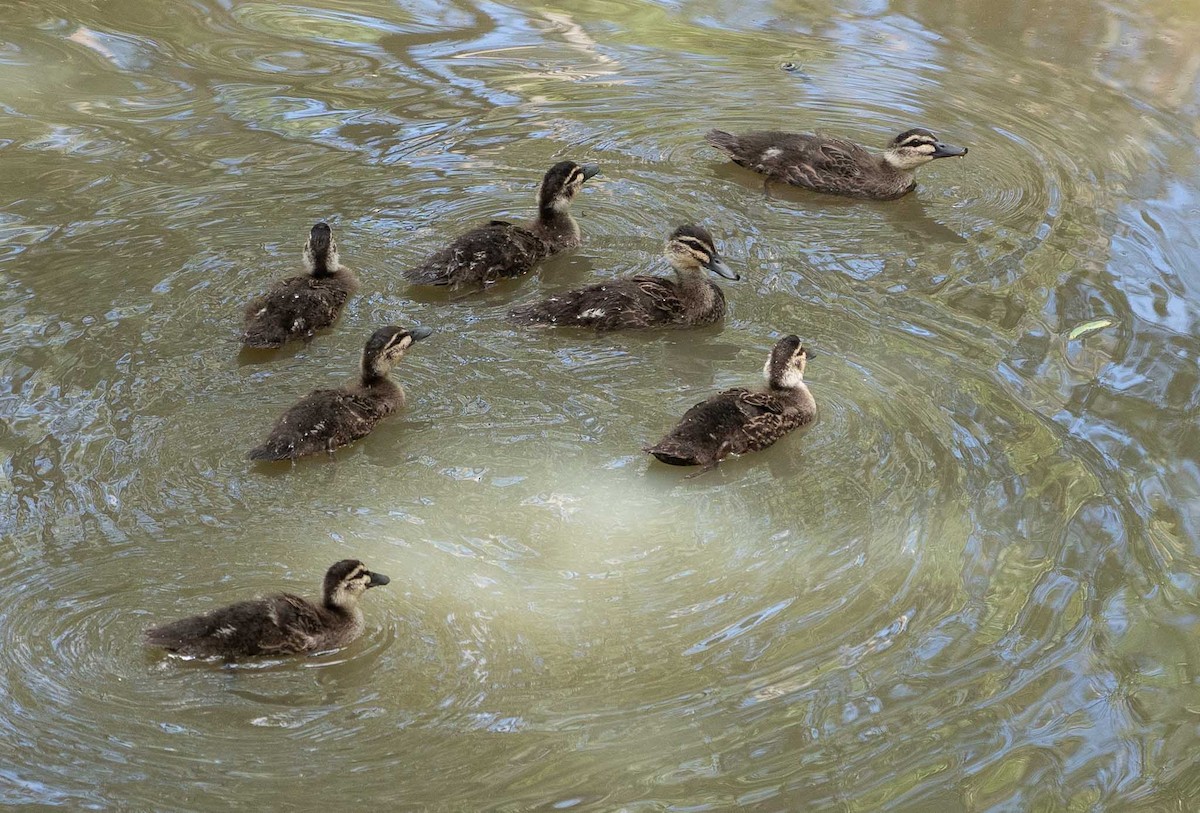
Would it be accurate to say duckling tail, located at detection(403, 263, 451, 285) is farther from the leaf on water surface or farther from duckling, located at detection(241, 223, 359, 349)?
the leaf on water surface

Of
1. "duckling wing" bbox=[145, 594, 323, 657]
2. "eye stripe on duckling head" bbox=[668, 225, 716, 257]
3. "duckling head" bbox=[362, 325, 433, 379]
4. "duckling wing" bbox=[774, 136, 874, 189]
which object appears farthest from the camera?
"duckling wing" bbox=[774, 136, 874, 189]

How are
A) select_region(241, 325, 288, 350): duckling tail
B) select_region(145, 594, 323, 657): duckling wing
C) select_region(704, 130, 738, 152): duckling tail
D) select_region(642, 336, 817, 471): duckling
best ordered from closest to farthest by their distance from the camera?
1. select_region(145, 594, 323, 657): duckling wing
2. select_region(642, 336, 817, 471): duckling
3. select_region(241, 325, 288, 350): duckling tail
4. select_region(704, 130, 738, 152): duckling tail

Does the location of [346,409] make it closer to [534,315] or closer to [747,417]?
[534,315]

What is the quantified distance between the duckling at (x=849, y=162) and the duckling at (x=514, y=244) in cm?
126

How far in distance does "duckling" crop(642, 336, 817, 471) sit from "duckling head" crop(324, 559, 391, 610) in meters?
1.49

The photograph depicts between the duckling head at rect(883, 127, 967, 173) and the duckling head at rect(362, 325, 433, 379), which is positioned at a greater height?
the duckling head at rect(883, 127, 967, 173)

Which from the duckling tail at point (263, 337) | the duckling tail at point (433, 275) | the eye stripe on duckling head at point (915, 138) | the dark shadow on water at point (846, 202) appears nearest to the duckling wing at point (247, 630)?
the duckling tail at point (263, 337)

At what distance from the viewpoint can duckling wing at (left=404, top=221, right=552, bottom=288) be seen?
7.03 metres

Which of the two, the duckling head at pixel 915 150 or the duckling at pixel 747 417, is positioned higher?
the duckling head at pixel 915 150

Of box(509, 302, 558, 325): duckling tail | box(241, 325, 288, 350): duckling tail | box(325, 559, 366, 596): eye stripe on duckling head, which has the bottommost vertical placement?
box(241, 325, 288, 350): duckling tail

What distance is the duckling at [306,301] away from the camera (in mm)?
6398

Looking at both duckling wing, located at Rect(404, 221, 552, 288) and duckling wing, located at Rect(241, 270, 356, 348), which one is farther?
duckling wing, located at Rect(404, 221, 552, 288)

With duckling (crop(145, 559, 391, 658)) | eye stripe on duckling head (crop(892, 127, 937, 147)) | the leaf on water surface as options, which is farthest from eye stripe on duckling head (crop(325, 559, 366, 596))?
eye stripe on duckling head (crop(892, 127, 937, 147))

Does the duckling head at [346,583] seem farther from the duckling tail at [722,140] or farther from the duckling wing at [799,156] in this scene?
the duckling tail at [722,140]
